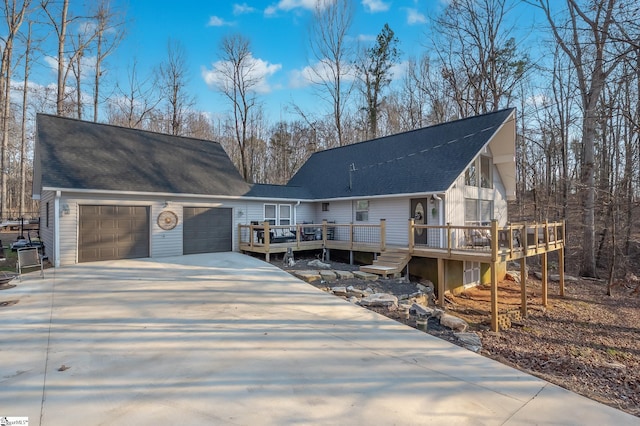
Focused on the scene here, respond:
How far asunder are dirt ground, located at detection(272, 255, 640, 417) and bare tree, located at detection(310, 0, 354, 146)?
1602 centimetres

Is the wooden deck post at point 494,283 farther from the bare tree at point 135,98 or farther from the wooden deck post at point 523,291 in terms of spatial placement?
the bare tree at point 135,98

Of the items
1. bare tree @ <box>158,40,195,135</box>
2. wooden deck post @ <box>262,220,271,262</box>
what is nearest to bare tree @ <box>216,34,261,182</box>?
bare tree @ <box>158,40,195,135</box>

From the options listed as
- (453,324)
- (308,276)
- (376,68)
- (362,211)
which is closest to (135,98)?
(376,68)

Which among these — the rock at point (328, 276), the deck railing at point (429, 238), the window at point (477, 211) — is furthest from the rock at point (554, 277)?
the rock at point (328, 276)

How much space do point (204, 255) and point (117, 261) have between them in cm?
275

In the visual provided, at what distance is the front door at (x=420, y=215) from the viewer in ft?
38.7

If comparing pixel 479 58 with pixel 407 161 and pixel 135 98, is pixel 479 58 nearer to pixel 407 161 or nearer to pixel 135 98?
pixel 407 161

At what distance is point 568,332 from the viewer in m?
8.53

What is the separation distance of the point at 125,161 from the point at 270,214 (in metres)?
5.90

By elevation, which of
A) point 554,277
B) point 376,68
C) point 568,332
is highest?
point 376,68

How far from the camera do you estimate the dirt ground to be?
4.58 m

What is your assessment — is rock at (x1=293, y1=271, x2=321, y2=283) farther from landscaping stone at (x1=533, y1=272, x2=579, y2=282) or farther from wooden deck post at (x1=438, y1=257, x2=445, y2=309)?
landscaping stone at (x1=533, y1=272, x2=579, y2=282)

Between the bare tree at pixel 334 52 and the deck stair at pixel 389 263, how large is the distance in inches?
570

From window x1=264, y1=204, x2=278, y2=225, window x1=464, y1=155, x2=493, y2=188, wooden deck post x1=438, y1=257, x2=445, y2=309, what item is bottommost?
wooden deck post x1=438, y1=257, x2=445, y2=309
